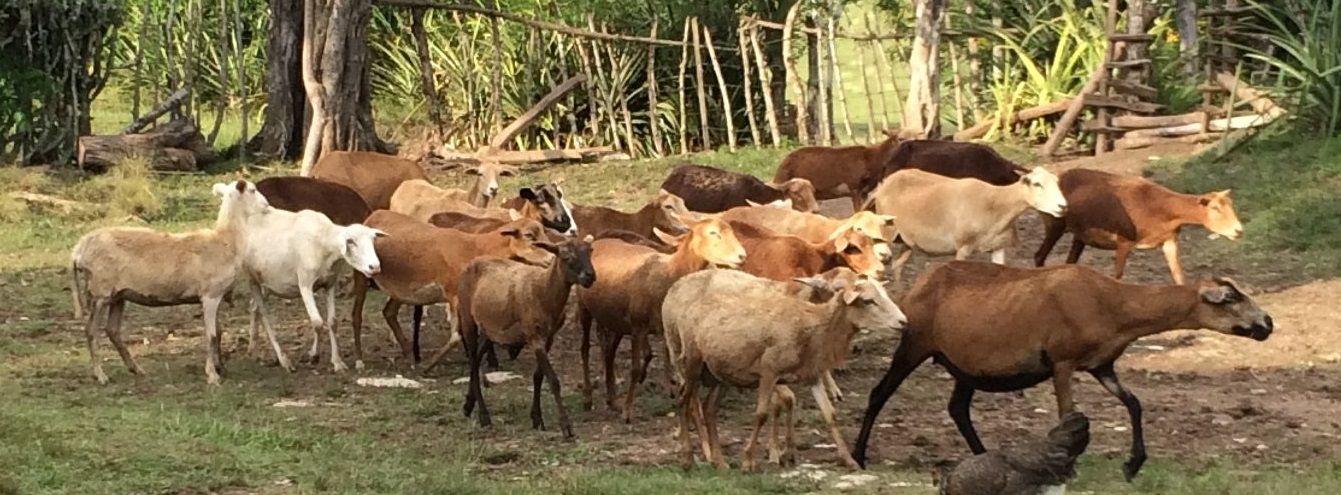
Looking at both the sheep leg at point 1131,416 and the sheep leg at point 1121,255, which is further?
the sheep leg at point 1121,255

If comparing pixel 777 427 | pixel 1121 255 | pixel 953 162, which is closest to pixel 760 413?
pixel 777 427

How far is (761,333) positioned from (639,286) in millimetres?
1728

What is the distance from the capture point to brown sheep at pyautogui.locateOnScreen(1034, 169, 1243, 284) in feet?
45.7

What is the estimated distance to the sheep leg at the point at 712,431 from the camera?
903 cm

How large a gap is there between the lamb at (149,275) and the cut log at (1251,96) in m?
11.8

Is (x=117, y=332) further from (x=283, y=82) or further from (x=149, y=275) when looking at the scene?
(x=283, y=82)

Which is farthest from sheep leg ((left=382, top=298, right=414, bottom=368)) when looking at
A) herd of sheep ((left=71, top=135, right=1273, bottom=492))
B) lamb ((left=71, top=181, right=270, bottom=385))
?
lamb ((left=71, top=181, right=270, bottom=385))

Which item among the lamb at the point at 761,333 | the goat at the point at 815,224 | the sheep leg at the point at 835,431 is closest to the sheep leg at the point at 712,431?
the lamb at the point at 761,333

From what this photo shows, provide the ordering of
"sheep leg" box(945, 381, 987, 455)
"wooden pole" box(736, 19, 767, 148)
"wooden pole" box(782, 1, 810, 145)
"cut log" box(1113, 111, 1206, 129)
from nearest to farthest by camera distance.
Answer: "sheep leg" box(945, 381, 987, 455) → "cut log" box(1113, 111, 1206, 129) → "wooden pole" box(782, 1, 810, 145) → "wooden pole" box(736, 19, 767, 148)

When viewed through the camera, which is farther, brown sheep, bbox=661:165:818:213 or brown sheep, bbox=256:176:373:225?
brown sheep, bbox=661:165:818:213

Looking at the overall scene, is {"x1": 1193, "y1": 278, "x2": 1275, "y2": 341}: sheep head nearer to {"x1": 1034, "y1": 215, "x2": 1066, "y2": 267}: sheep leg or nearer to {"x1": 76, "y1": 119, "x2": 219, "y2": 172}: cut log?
{"x1": 1034, "y1": 215, "x2": 1066, "y2": 267}: sheep leg

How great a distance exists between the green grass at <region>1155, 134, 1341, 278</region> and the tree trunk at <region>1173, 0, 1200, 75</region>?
Answer: 2.98m

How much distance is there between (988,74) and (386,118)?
27.5ft

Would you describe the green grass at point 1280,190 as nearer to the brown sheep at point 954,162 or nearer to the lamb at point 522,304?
the brown sheep at point 954,162
